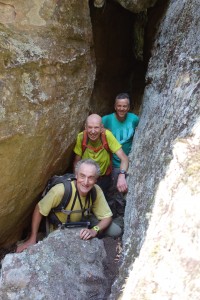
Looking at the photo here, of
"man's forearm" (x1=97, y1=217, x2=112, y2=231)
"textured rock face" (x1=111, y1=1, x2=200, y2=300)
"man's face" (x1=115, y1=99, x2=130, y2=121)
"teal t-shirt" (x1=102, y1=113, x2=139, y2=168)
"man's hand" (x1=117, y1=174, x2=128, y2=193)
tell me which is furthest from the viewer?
"teal t-shirt" (x1=102, y1=113, x2=139, y2=168)

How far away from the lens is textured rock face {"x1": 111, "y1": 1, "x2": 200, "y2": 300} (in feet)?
9.27

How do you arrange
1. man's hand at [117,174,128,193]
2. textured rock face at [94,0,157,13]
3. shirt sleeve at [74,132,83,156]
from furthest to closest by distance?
textured rock face at [94,0,157,13], shirt sleeve at [74,132,83,156], man's hand at [117,174,128,193]

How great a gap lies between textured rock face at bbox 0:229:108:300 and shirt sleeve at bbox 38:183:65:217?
62 centimetres

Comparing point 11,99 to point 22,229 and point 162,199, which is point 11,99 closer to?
point 22,229

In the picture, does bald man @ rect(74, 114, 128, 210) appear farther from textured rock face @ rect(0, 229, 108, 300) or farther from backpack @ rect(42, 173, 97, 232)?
textured rock face @ rect(0, 229, 108, 300)

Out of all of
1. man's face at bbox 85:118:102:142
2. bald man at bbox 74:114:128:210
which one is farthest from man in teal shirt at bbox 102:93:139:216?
man's face at bbox 85:118:102:142

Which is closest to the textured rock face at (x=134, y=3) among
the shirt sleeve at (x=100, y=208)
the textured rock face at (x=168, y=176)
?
the textured rock face at (x=168, y=176)

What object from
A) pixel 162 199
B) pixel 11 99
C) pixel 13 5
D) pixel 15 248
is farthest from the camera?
pixel 15 248

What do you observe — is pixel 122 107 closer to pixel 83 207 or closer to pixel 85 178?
pixel 85 178

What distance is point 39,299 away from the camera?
4223mm

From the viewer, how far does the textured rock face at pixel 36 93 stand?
5.24 meters

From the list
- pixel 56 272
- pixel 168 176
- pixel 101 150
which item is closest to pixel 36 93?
pixel 101 150

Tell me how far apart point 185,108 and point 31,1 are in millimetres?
2846

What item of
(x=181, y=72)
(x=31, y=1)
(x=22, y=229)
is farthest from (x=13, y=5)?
(x=22, y=229)
